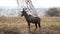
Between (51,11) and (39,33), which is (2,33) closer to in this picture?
(39,33)

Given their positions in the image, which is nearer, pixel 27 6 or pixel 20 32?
pixel 20 32

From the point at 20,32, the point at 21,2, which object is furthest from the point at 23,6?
the point at 20,32

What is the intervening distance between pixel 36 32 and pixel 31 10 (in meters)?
2.48

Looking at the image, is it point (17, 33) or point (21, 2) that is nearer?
point (17, 33)

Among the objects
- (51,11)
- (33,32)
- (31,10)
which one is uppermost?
(31,10)

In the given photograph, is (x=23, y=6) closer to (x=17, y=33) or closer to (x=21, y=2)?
(x=21, y=2)

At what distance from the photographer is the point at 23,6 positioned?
13.9 meters

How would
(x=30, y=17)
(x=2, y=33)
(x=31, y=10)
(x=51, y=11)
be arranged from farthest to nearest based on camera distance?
1. (x=51, y=11)
2. (x=31, y=10)
3. (x=30, y=17)
4. (x=2, y=33)

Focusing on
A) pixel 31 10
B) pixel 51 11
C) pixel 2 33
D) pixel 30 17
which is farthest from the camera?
pixel 51 11

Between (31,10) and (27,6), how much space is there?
1.54ft

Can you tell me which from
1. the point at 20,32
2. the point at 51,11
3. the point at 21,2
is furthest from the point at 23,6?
the point at 51,11

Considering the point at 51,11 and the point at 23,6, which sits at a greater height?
the point at 23,6

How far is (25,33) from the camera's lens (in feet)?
39.7

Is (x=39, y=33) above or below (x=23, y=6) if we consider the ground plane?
below
